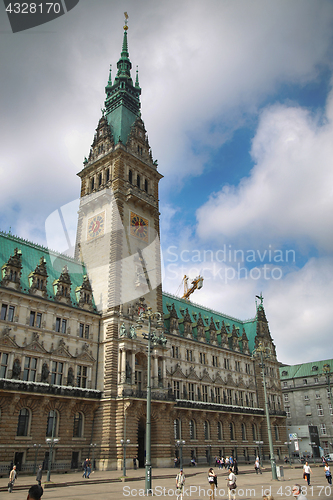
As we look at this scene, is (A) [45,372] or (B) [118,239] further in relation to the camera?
(B) [118,239]

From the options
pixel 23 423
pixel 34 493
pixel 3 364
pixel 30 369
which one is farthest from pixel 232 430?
pixel 34 493

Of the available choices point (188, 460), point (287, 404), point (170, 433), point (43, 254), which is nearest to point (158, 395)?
point (170, 433)

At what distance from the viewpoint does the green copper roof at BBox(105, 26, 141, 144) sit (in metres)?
65.7

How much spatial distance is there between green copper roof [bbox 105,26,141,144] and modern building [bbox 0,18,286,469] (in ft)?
0.78

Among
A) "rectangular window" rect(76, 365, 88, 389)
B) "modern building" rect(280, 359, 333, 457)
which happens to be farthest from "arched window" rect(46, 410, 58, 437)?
"modern building" rect(280, 359, 333, 457)

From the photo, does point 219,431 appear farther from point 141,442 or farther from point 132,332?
point 132,332

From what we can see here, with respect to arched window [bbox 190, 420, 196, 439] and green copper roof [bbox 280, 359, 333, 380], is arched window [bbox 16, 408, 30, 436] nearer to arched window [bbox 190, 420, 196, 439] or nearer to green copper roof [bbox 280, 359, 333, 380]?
arched window [bbox 190, 420, 196, 439]

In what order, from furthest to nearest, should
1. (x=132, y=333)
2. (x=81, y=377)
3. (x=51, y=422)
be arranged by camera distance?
(x=132, y=333)
(x=81, y=377)
(x=51, y=422)

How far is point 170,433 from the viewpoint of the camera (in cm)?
4981

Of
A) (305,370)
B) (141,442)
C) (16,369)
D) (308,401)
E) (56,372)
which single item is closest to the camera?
(16,369)

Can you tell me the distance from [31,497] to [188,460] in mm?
55809

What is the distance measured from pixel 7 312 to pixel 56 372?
8.76 metres

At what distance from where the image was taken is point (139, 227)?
59906 mm

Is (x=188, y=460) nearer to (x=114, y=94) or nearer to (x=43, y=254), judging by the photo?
(x=43, y=254)
